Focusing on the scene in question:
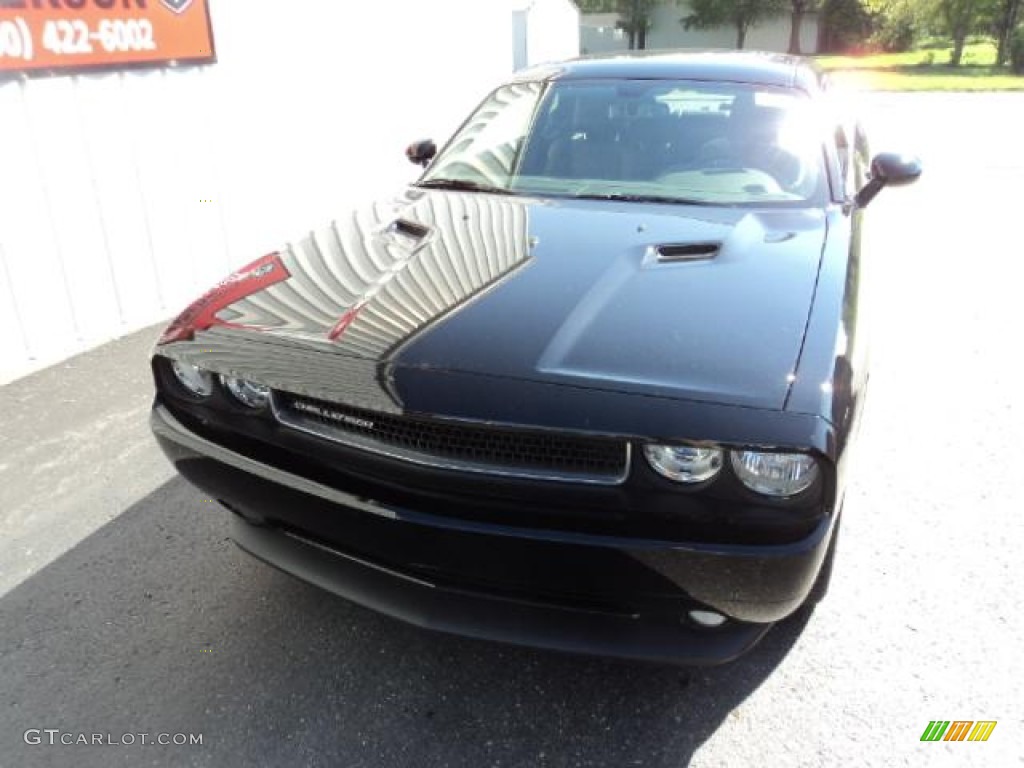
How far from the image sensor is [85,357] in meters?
4.73

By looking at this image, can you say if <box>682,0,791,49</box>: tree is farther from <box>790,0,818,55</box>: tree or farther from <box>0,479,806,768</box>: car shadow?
<box>0,479,806,768</box>: car shadow

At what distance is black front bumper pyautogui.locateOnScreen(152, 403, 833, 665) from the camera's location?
182cm

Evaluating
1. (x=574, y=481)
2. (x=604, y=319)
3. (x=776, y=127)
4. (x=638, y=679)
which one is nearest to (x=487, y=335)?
(x=604, y=319)

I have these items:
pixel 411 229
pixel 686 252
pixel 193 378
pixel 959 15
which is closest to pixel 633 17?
pixel 959 15

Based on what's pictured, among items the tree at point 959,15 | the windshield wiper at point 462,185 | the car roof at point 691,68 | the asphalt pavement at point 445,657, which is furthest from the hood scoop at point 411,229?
the tree at point 959,15

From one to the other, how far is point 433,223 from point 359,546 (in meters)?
1.28

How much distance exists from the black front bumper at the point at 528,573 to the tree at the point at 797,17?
4913 centimetres

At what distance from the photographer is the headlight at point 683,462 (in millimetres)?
1784

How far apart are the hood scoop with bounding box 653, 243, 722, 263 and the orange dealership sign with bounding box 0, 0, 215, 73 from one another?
3.59 m

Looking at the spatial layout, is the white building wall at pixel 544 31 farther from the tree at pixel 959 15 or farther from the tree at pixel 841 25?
the tree at pixel 841 25

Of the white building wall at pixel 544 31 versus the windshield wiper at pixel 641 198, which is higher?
the white building wall at pixel 544 31

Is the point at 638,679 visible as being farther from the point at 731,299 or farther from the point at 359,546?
the point at 731,299

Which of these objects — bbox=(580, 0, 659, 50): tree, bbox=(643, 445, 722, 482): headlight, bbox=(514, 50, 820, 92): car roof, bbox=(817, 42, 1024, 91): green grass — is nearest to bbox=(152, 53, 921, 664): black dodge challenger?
bbox=(643, 445, 722, 482): headlight

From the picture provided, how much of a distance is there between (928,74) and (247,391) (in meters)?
32.1
